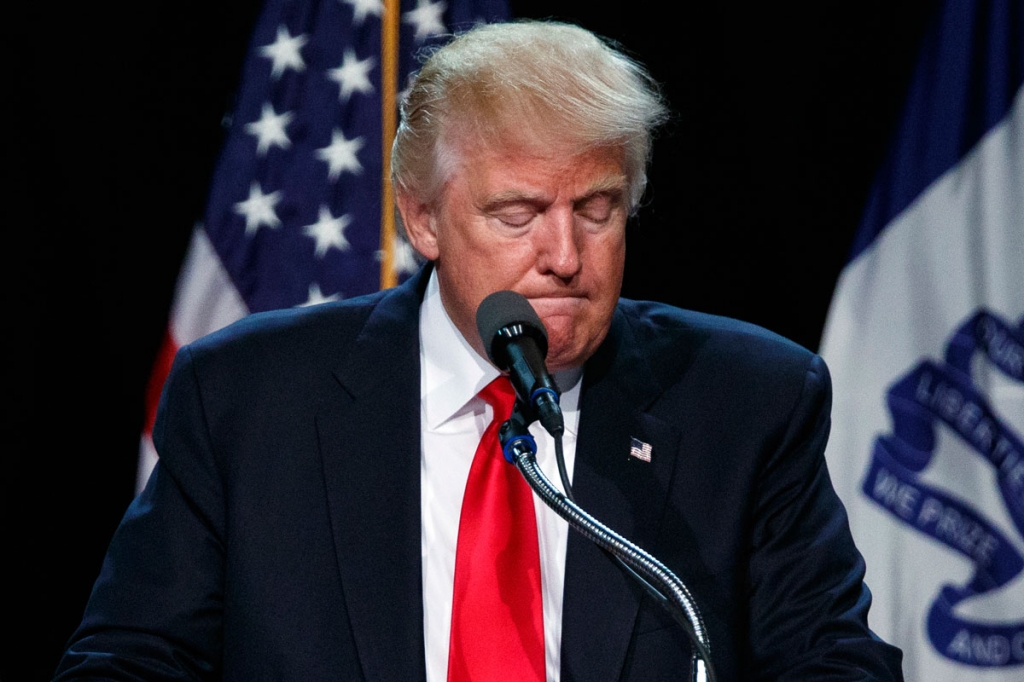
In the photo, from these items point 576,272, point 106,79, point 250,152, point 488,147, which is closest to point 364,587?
point 576,272

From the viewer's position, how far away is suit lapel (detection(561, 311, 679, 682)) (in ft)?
5.40

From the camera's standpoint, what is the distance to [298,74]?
286 cm

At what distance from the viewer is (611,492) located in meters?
1.77

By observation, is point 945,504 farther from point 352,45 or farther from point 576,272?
point 352,45

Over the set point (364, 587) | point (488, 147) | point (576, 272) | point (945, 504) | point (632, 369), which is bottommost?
point (945, 504)

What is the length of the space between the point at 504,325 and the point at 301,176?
1.64 metres

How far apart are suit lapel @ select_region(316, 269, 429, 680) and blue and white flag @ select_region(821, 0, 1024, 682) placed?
133cm

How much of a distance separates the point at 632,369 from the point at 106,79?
1.63 m

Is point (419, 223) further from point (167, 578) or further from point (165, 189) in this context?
point (165, 189)

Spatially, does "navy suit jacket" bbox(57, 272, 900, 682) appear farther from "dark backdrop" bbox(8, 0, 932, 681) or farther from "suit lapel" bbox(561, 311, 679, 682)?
"dark backdrop" bbox(8, 0, 932, 681)

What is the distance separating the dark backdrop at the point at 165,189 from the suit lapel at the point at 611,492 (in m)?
0.87

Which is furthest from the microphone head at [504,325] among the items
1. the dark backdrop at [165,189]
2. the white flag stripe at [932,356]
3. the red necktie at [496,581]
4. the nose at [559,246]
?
the white flag stripe at [932,356]

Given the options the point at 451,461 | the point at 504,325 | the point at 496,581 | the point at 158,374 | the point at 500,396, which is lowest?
the point at 158,374

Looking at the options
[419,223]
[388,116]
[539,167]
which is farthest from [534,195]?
[388,116]
